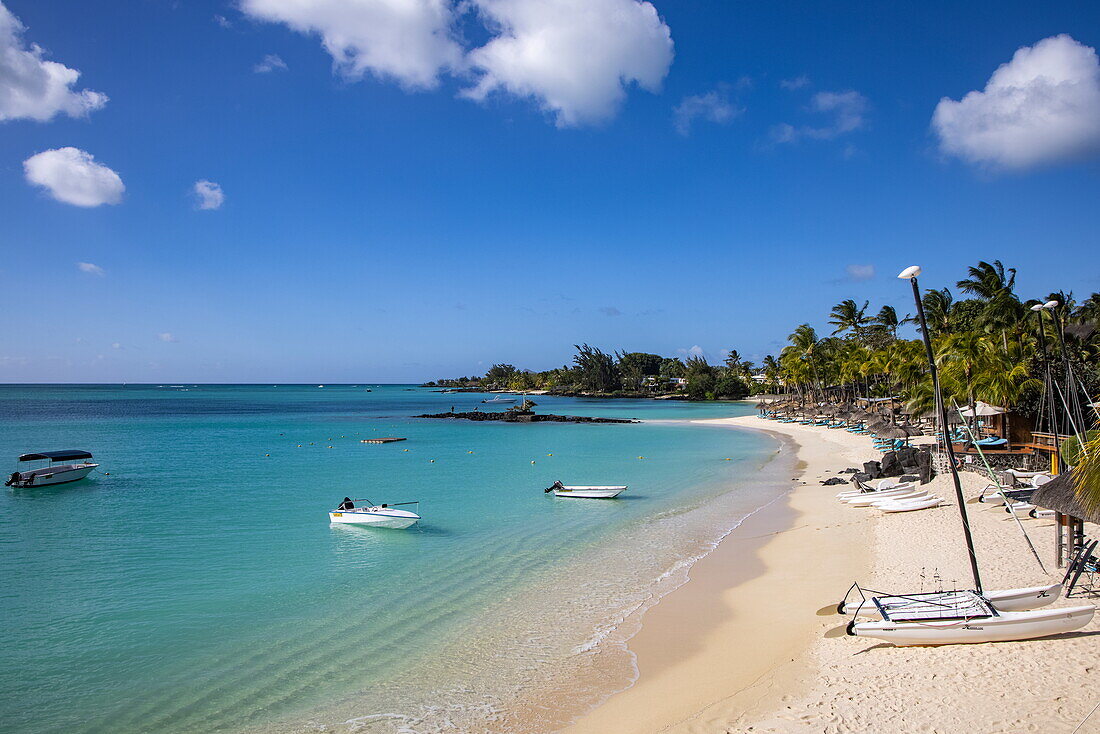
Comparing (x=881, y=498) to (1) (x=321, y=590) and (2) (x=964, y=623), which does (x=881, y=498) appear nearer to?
(2) (x=964, y=623)

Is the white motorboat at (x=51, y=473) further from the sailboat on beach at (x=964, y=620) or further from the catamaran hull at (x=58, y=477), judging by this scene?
the sailboat on beach at (x=964, y=620)

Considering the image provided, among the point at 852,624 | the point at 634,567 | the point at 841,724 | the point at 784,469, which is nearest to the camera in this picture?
the point at 841,724

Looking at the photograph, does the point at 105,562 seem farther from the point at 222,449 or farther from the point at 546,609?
the point at 222,449

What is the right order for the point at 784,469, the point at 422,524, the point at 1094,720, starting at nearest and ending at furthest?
the point at 1094,720 → the point at 422,524 → the point at 784,469

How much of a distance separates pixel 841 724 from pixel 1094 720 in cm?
252

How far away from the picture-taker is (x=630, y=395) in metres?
149

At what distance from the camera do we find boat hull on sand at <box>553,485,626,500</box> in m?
24.4

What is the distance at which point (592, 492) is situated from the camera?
24.5m

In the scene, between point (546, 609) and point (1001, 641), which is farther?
point (546, 609)

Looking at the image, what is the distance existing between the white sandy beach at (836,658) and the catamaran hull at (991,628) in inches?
5.4

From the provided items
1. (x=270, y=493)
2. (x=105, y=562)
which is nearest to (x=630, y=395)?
(x=270, y=493)

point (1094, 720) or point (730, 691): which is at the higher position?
point (1094, 720)

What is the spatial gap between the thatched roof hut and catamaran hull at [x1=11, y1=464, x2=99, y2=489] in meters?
37.0

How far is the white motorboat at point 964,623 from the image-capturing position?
8148 millimetres
